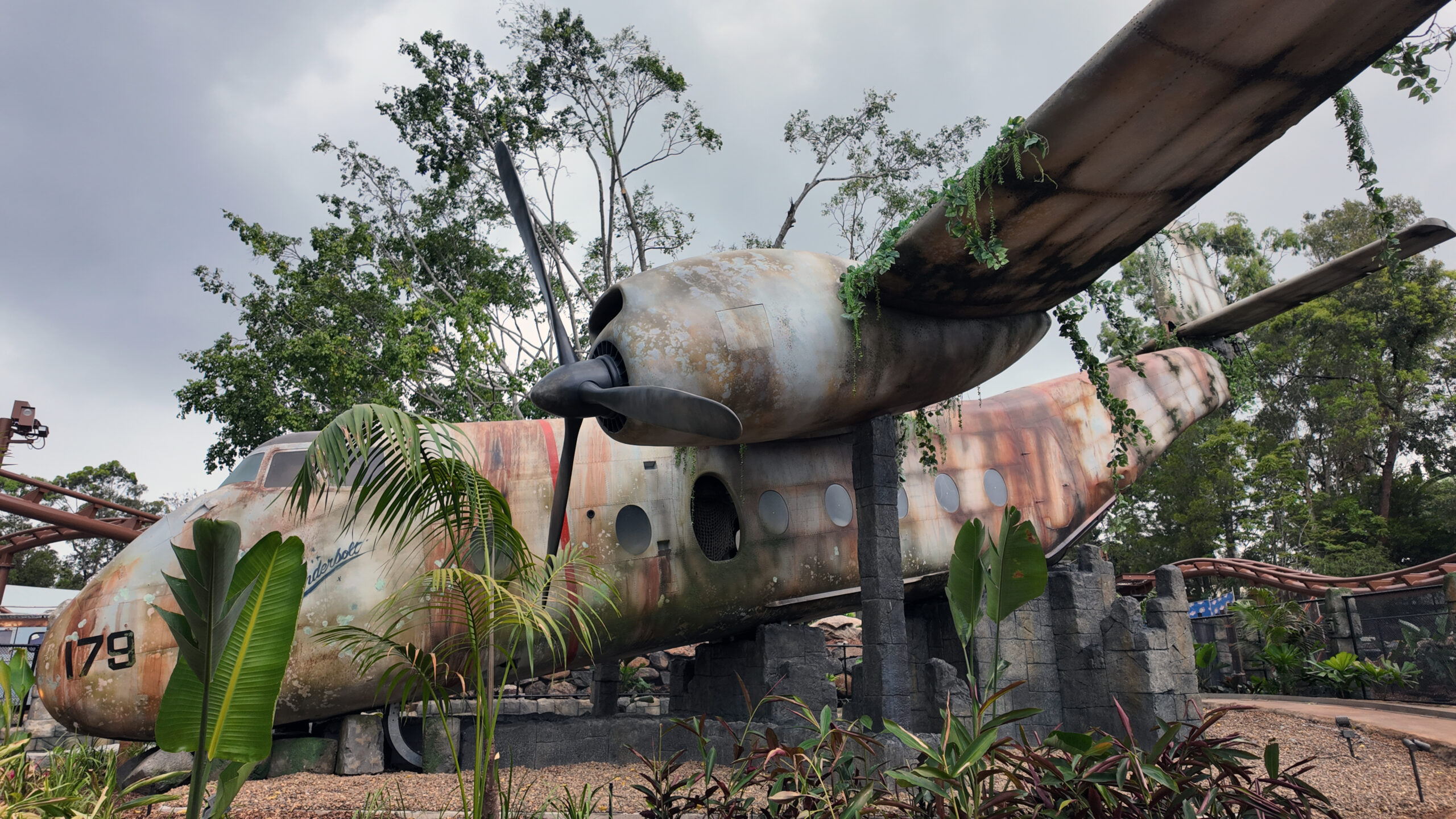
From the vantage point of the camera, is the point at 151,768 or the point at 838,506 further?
the point at 838,506

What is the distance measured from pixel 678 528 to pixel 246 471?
208 inches

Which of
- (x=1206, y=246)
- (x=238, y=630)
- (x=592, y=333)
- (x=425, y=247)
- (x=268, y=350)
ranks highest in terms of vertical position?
(x=1206, y=246)

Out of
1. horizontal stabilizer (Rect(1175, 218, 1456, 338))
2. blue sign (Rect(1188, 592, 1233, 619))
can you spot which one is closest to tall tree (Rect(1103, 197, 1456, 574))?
blue sign (Rect(1188, 592, 1233, 619))

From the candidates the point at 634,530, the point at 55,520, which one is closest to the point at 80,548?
the point at 55,520

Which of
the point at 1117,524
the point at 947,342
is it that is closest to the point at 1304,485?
the point at 1117,524

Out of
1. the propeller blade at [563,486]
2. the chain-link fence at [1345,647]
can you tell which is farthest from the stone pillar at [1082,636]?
the chain-link fence at [1345,647]

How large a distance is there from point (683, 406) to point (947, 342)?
405cm

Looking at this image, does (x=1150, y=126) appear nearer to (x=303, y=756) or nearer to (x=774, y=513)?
(x=774, y=513)

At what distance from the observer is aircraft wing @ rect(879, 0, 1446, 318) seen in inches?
231

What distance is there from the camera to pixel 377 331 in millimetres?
21672

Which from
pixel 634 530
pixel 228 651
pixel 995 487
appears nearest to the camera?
pixel 228 651

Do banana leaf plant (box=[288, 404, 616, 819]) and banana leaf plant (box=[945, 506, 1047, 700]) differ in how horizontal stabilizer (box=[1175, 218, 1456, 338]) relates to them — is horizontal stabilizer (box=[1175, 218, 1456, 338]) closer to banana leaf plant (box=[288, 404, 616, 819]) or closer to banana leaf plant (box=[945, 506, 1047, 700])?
banana leaf plant (box=[945, 506, 1047, 700])

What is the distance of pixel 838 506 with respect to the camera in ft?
39.1

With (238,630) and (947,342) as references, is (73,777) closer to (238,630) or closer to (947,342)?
(238,630)
